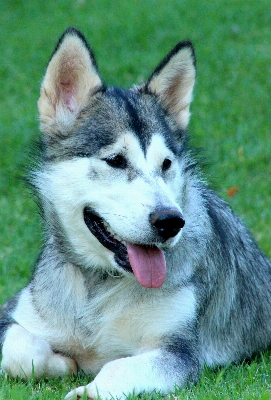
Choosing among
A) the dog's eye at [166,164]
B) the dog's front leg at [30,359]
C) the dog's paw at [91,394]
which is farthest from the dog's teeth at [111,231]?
the dog's paw at [91,394]

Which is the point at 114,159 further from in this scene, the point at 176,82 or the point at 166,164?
the point at 176,82

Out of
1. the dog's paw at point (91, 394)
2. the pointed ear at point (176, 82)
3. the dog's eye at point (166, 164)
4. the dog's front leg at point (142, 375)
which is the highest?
the pointed ear at point (176, 82)

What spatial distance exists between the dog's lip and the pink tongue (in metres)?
0.07

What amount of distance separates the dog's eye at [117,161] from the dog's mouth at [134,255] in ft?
1.03

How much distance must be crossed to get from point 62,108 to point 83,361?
166cm

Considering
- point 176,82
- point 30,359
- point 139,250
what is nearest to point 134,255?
point 139,250

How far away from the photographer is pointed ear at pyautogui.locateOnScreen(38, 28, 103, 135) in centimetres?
549

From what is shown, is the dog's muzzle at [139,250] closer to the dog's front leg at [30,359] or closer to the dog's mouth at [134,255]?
the dog's mouth at [134,255]

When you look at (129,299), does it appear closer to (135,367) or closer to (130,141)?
(135,367)

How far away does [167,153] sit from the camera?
5.38m

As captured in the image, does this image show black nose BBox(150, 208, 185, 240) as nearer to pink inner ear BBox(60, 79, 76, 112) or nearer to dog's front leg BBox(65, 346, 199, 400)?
dog's front leg BBox(65, 346, 199, 400)

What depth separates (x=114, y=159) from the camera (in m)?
5.21

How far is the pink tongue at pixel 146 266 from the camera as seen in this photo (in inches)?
201

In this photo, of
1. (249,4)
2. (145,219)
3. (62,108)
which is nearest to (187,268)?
(145,219)
